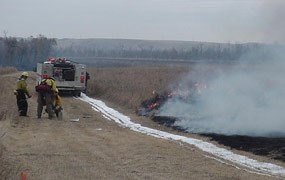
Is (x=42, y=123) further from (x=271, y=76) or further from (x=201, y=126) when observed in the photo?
(x=271, y=76)

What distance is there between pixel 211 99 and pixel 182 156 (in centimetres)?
1138

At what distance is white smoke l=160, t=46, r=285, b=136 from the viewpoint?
1778 cm

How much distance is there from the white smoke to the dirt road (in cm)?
353

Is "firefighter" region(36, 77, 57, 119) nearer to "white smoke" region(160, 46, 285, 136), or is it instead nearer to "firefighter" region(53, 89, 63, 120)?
"firefighter" region(53, 89, 63, 120)

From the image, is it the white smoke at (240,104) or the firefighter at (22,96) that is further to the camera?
the firefighter at (22,96)

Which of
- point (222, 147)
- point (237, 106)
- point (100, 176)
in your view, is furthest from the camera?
point (237, 106)

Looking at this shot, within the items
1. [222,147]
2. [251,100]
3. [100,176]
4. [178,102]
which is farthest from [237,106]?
[100,176]

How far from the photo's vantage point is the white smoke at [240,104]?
17.8m

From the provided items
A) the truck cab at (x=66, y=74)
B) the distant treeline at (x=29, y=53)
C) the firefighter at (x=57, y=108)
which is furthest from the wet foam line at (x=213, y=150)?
the distant treeline at (x=29, y=53)

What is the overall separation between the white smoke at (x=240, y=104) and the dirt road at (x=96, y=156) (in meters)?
3.53

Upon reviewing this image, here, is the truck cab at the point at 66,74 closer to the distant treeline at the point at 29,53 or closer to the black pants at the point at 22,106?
the black pants at the point at 22,106

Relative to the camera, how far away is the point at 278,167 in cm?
1149

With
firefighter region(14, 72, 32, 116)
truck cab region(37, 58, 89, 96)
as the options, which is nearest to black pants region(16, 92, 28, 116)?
firefighter region(14, 72, 32, 116)

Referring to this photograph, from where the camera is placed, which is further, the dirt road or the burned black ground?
the burned black ground
